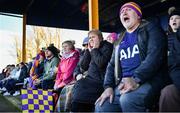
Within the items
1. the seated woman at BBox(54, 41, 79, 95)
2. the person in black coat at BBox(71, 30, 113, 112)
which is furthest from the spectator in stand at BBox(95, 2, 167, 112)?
the seated woman at BBox(54, 41, 79, 95)

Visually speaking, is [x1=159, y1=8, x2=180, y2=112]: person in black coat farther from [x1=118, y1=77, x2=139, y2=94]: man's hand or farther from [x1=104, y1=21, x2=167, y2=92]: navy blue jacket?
[x1=118, y1=77, x2=139, y2=94]: man's hand

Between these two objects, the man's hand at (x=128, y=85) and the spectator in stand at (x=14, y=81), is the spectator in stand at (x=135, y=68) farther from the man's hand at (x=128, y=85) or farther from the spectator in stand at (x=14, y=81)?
Answer: the spectator in stand at (x=14, y=81)

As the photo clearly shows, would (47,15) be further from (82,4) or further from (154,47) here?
(154,47)

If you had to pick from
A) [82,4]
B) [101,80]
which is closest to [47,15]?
[82,4]

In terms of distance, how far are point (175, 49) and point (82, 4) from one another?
7484 millimetres

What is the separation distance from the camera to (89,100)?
Answer: 298 centimetres

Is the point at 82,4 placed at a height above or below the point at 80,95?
above

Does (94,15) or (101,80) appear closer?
(101,80)

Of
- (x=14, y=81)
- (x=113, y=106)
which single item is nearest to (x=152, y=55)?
(x=113, y=106)

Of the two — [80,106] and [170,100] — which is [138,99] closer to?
[170,100]

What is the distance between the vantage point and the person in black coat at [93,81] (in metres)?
2.99

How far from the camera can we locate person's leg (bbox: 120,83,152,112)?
206cm

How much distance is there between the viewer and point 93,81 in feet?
10.0

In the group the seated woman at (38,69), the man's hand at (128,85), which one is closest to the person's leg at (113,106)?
the man's hand at (128,85)
